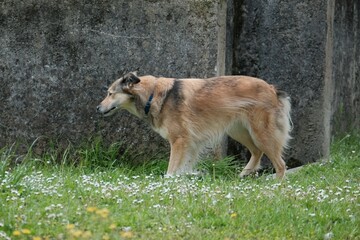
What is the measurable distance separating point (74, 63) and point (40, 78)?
492 millimetres

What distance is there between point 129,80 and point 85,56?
1003 mm

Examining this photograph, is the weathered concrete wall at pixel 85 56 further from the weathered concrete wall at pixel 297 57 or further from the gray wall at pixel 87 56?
the weathered concrete wall at pixel 297 57

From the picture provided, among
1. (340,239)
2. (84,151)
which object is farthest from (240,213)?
(84,151)

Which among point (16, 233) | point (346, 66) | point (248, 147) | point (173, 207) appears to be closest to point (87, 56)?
point (248, 147)

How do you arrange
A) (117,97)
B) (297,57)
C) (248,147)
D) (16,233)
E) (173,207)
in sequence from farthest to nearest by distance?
(297,57) → (248,147) → (117,97) → (173,207) → (16,233)

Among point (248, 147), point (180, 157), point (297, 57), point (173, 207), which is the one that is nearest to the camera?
point (173, 207)

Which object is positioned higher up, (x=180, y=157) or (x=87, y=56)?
(x=87, y=56)

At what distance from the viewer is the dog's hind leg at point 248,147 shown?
11.1m

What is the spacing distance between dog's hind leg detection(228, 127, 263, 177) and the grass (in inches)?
38.1

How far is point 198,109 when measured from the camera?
35.3 feet

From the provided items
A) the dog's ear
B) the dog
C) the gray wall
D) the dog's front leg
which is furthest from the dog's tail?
the dog's ear

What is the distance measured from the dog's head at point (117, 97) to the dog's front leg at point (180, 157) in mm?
807

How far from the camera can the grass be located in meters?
6.88

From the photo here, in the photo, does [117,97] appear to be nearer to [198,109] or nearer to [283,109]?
[198,109]
